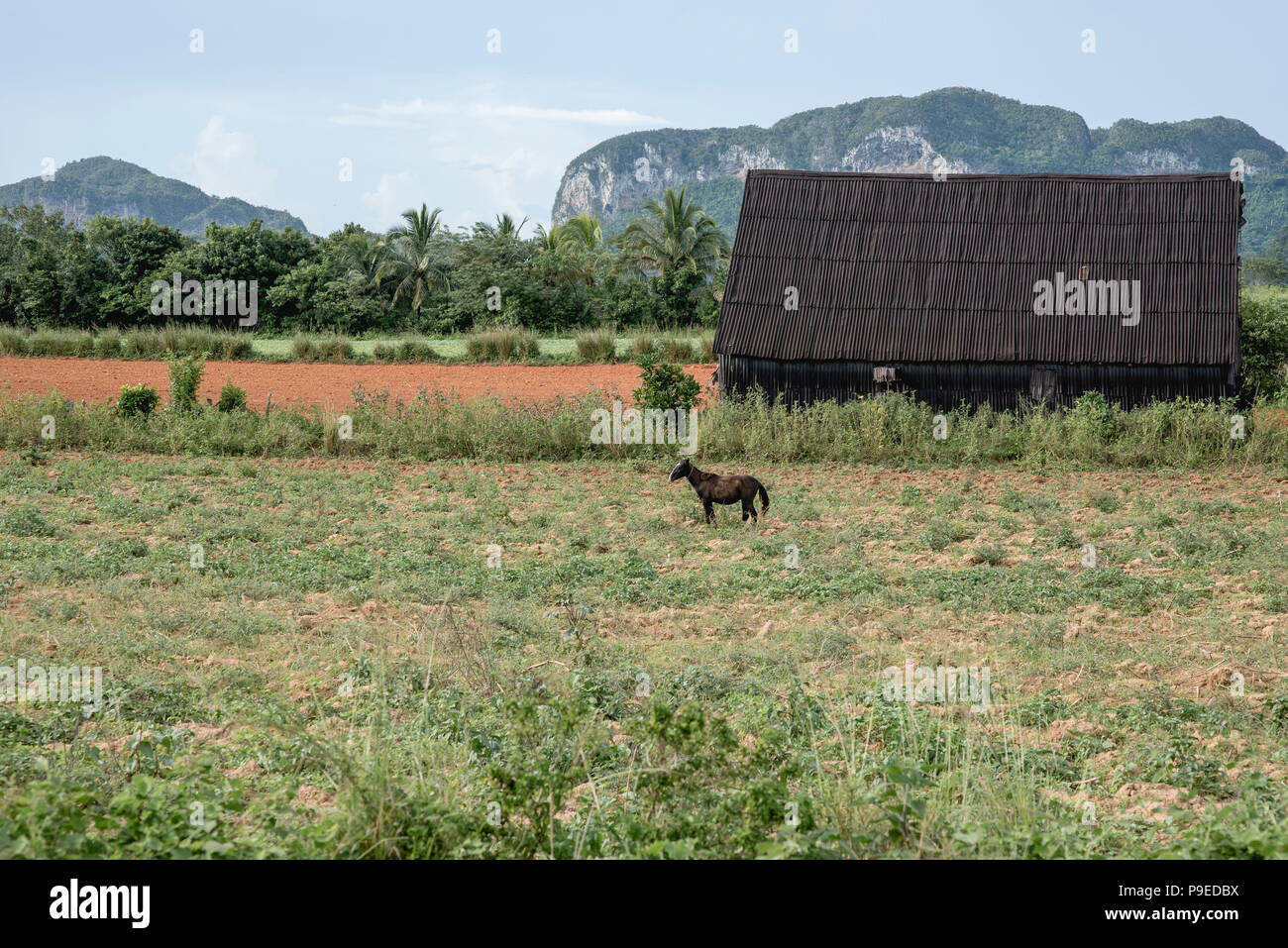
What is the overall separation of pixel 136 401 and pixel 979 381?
13218 mm

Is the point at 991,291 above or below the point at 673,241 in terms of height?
below

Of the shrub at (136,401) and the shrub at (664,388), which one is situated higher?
the shrub at (664,388)

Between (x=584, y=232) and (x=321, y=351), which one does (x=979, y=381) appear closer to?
(x=321, y=351)

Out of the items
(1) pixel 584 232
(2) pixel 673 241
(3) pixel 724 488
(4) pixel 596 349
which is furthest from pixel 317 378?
(1) pixel 584 232

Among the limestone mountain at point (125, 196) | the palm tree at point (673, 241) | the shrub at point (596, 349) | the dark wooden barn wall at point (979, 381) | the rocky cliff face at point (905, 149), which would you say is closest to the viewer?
the dark wooden barn wall at point (979, 381)

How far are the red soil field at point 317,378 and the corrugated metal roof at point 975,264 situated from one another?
12.6 ft

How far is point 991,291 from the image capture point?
1834 centimetres

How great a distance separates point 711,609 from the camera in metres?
9.05

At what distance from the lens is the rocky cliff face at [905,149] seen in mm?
144250

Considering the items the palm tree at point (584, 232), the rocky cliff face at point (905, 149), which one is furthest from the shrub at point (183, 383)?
the rocky cliff face at point (905, 149)

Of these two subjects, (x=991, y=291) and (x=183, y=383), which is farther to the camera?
(x=991, y=291)

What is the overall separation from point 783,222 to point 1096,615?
41.1ft

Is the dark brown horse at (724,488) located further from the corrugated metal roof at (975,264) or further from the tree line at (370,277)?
the tree line at (370,277)

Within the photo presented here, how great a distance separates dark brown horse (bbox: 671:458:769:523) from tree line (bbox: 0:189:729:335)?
23.9m
